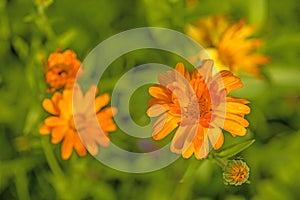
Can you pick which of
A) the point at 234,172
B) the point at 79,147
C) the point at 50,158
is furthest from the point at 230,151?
the point at 50,158

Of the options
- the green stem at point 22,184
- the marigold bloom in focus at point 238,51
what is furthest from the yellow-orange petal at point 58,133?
the marigold bloom in focus at point 238,51

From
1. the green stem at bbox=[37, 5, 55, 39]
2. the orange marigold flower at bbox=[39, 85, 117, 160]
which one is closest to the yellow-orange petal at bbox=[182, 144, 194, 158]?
the orange marigold flower at bbox=[39, 85, 117, 160]

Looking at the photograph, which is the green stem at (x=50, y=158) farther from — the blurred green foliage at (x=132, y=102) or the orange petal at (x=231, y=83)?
the orange petal at (x=231, y=83)

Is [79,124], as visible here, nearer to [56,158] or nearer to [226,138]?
[56,158]

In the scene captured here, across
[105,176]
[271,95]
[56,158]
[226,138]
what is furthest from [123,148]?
[271,95]

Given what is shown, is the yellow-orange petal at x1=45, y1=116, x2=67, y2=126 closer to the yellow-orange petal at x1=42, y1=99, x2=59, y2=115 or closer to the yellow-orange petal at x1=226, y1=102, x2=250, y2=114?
the yellow-orange petal at x1=42, y1=99, x2=59, y2=115

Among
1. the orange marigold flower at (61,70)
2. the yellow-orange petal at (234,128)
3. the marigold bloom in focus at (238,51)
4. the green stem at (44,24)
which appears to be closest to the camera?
the yellow-orange petal at (234,128)
